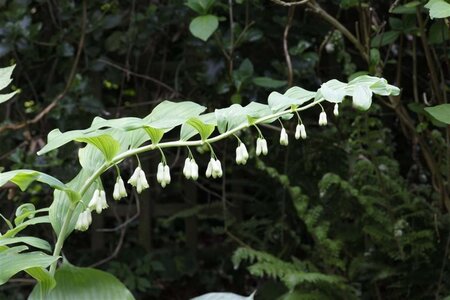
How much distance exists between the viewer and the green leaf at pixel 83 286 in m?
1.14

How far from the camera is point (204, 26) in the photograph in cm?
208

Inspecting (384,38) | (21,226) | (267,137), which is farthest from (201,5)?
(21,226)

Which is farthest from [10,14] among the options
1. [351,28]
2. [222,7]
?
[351,28]

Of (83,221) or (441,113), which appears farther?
(441,113)

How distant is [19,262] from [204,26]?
1.15m

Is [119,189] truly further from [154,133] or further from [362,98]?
[362,98]

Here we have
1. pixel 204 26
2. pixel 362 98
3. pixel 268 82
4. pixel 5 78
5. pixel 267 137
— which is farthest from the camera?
pixel 267 137

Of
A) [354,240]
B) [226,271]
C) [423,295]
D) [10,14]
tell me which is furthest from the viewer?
[226,271]

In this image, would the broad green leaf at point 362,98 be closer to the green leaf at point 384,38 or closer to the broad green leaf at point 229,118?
the broad green leaf at point 229,118

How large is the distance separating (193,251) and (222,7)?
1.18m

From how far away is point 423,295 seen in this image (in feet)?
7.22

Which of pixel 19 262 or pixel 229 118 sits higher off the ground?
pixel 229 118

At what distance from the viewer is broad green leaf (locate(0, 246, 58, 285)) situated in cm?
108

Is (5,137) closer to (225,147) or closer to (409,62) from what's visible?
(225,147)
